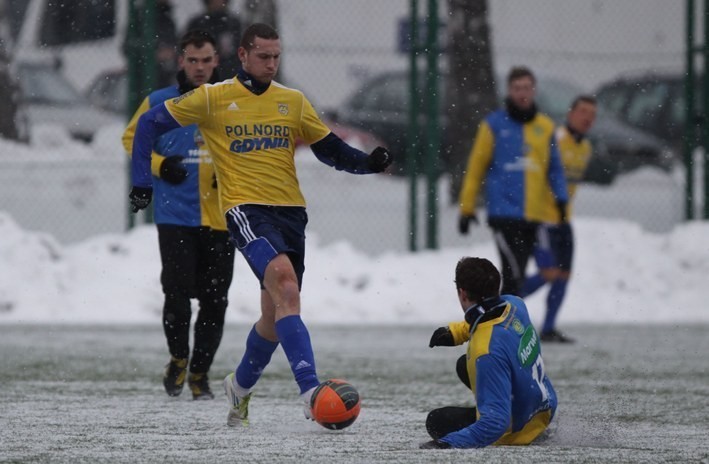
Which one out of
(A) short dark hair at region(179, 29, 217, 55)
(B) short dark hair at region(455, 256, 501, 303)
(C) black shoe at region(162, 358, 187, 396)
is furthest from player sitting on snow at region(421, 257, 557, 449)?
(A) short dark hair at region(179, 29, 217, 55)

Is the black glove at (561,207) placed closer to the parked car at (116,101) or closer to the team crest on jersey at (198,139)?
the team crest on jersey at (198,139)

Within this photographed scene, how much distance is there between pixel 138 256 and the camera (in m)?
14.4

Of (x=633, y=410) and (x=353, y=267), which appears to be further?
(x=353, y=267)

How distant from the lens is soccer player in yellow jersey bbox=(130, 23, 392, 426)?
768cm

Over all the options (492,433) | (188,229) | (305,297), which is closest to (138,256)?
(305,297)

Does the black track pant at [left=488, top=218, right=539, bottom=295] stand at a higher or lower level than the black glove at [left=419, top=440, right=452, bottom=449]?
higher

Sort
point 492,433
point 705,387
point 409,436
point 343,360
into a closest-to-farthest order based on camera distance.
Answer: point 492,433 → point 409,436 → point 705,387 → point 343,360

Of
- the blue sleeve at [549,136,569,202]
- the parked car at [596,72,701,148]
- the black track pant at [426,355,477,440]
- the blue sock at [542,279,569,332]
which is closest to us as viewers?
the black track pant at [426,355,477,440]

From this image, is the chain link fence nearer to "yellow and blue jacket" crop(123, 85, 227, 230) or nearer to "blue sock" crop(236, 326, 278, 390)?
"yellow and blue jacket" crop(123, 85, 227, 230)

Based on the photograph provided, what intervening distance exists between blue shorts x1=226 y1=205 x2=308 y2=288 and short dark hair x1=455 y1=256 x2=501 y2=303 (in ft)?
3.30

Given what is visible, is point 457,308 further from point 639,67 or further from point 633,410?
point 633,410

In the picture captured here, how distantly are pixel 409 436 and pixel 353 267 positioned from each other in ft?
25.0

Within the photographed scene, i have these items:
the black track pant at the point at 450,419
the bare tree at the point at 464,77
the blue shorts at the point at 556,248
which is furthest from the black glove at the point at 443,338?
the bare tree at the point at 464,77

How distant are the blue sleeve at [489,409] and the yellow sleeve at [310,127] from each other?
5.51 feet
